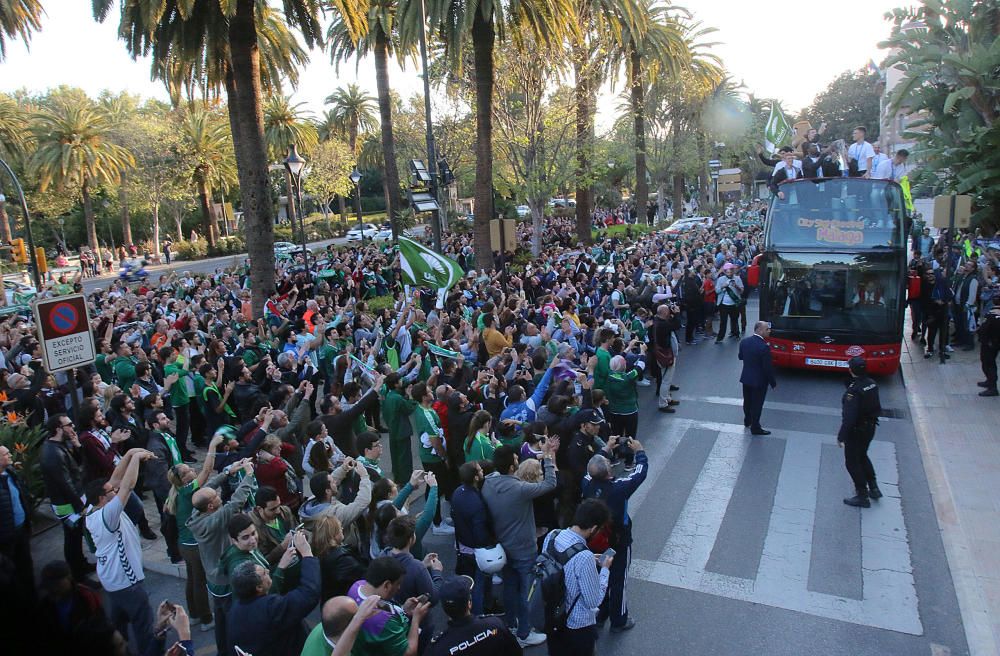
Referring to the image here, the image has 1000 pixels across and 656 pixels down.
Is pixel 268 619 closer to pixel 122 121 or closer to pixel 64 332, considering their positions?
pixel 64 332

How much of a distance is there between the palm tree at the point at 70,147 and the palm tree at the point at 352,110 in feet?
57.3

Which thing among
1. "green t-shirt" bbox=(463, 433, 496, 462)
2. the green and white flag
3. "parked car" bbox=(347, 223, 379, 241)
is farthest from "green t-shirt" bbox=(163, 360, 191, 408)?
"parked car" bbox=(347, 223, 379, 241)

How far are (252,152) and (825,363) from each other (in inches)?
500

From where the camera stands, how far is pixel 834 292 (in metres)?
12.7

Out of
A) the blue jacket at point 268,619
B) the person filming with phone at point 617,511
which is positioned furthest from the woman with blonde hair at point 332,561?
the person filming with phone at point 617,511

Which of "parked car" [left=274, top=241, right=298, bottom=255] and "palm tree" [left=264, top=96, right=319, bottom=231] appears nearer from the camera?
"parked car" [left=274, top=241, right=298, bottom=255]

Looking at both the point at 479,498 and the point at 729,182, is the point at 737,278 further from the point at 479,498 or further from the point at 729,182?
the point at 729,182

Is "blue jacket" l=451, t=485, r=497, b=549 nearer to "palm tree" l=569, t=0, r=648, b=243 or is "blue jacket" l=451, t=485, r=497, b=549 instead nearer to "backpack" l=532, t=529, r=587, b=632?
"backpack" l=532, t=529, r=587, b=632

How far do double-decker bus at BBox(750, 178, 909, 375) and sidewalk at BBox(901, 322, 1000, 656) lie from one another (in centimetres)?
126

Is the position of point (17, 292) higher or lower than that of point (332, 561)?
lower

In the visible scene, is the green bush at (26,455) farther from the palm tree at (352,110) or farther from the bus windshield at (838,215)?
the palm tree at (352,110)

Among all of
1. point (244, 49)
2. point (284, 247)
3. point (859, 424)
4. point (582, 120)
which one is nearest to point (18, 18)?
point (244, 49)

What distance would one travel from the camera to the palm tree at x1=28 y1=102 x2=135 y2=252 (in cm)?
4059

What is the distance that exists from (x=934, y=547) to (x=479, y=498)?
4807 mm
